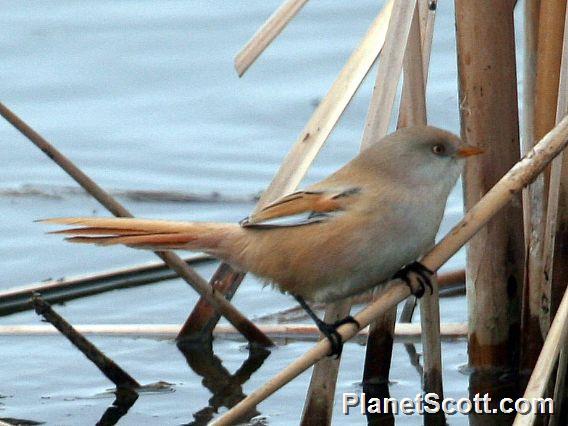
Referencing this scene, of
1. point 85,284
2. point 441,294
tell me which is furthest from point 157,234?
point 441,294

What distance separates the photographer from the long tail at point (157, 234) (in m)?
4.34

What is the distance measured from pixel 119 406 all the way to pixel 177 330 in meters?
0.52

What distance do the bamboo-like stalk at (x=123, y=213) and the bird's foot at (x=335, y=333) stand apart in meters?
0.86

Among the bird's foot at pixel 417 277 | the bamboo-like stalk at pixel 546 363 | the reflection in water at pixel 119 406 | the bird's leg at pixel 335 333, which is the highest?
the bird's foot at pixel 417 277

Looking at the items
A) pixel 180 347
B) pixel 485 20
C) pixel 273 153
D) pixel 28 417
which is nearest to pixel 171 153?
pixel 273 153

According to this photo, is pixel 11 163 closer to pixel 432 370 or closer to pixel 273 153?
pixel 273 153

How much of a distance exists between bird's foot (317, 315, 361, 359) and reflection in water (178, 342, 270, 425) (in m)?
0.84

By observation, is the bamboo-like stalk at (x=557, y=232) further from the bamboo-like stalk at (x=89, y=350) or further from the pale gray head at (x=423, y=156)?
the bamboo-like stalk at (x=89, y=350)

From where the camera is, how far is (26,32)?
8.93 m

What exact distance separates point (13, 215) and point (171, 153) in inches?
42.9

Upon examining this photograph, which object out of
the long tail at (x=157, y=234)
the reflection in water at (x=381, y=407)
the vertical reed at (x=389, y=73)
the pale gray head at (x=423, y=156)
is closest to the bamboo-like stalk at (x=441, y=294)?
the reflection in water at (x=381, y=407)

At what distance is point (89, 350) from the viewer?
16.4 ft

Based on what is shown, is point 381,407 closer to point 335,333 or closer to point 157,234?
point 335,333

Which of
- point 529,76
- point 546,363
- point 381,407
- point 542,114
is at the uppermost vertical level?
point 529,76
